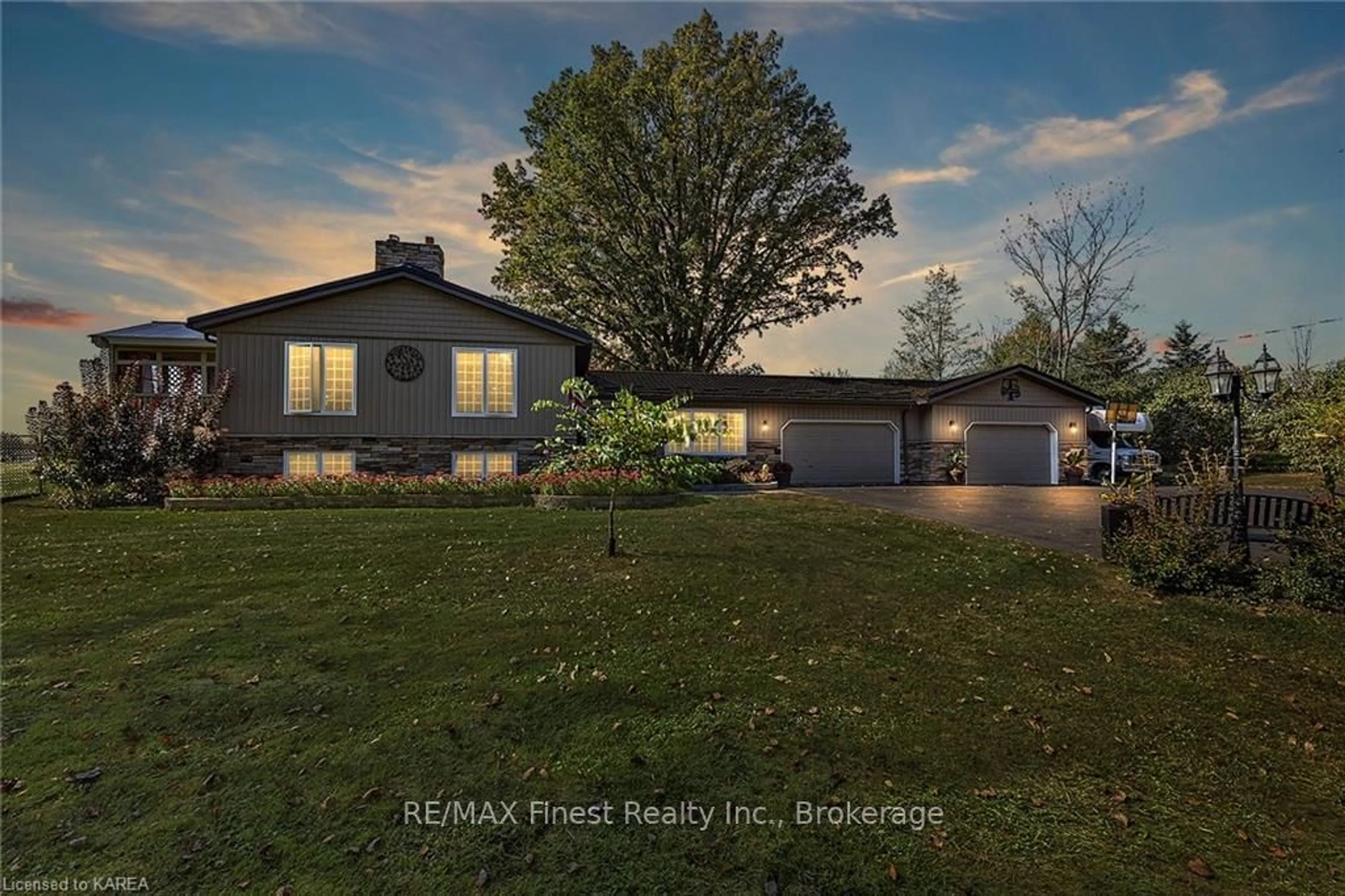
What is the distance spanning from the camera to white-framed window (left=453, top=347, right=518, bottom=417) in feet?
54.9

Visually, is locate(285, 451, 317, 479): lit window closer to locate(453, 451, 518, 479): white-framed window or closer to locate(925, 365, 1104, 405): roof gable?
locate(453, 451, 518, 479): white-framed window

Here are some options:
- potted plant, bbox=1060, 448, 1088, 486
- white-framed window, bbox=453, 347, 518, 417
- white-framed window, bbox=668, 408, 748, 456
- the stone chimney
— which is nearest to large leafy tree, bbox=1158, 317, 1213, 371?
potted plant, bbox=1060, 448, 1088, 486

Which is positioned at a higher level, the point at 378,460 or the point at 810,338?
the point at 810,338

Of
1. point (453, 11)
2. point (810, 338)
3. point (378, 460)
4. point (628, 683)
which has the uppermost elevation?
point (453, 11)

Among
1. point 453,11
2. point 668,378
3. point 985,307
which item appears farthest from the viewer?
point 985,307

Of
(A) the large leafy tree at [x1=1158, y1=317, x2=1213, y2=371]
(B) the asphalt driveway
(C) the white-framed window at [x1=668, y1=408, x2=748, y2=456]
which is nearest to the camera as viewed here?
(B) the asphalt driveway

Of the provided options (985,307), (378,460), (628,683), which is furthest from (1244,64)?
(985,307)

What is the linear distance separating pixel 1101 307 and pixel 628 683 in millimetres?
39767

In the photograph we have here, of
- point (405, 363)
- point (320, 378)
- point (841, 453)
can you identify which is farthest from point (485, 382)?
point (841, 453)

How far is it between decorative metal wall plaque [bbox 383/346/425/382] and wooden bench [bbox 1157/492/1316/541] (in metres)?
16.3

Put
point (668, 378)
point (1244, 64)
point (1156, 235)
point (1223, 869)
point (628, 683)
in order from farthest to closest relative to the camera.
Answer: point (1156, 235) → point (668, 378) → point (1244, 64) → point (628, 683) → point (1223, 869)

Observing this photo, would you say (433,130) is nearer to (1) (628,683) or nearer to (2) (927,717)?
(1) (628,683)

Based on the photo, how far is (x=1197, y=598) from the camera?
6879 mm

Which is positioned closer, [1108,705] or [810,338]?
[1108,705]
